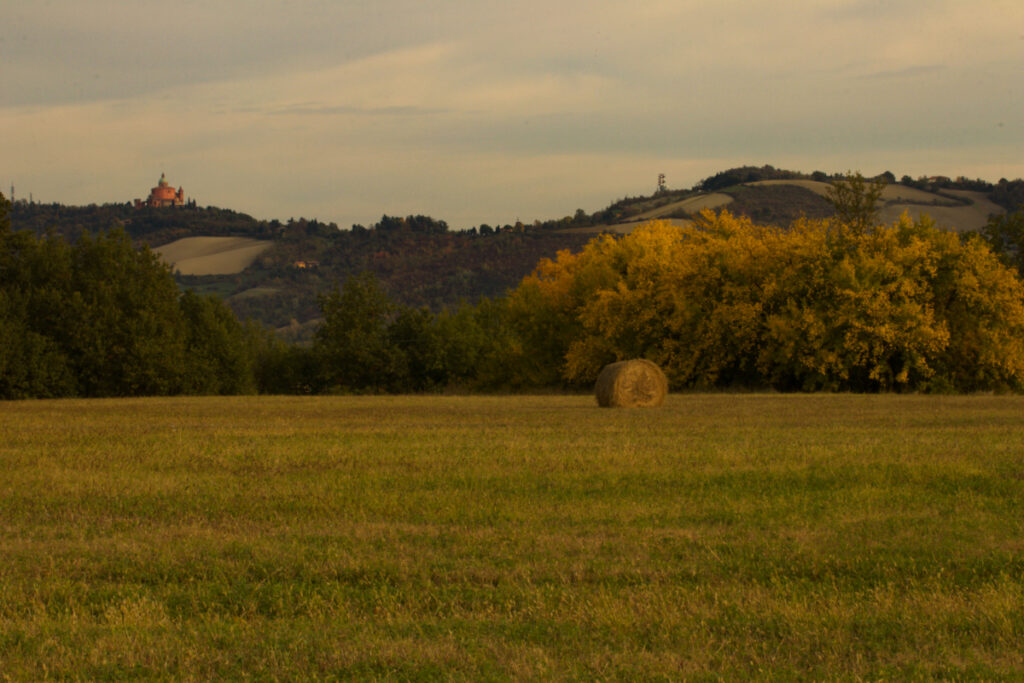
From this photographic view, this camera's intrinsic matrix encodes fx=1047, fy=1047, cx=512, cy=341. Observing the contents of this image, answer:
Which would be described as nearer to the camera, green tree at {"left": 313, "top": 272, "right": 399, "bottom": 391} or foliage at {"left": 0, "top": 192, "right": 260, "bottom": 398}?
foliage at {"left": 0, "top": 192, "right": 260, "bottom": 398}

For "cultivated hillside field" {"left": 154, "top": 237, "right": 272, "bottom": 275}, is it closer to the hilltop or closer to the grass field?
the hilltop

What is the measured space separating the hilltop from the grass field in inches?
4701

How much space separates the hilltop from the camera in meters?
145

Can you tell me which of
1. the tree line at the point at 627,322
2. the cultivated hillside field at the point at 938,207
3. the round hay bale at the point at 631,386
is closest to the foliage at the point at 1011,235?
the tree line at the point at 627,322

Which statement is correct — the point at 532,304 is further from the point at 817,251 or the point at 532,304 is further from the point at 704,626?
the point at 704,626

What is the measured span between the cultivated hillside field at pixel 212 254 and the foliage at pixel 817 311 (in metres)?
111

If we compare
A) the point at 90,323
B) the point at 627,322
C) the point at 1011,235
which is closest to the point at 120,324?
the point at 90,323

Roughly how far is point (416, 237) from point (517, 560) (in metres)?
164

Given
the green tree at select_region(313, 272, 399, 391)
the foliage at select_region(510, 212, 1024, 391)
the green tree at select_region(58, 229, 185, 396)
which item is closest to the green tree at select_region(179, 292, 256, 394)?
the green tree at select_region(58, 229, 185, 396)

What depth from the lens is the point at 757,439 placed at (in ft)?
67.3

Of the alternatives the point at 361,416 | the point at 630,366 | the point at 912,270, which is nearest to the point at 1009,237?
the point at 912,270

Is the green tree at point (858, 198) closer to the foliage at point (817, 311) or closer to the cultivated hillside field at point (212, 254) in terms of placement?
the foliage at point (817, 311)

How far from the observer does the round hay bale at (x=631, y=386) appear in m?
33.0

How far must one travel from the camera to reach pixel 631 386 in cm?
3322
